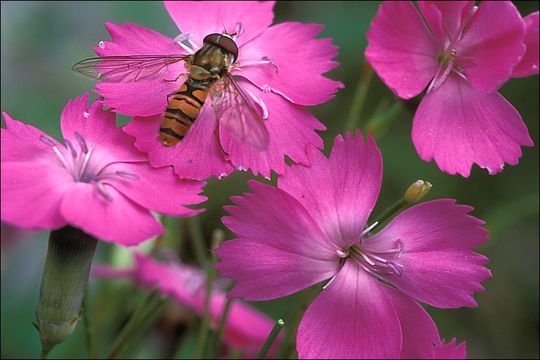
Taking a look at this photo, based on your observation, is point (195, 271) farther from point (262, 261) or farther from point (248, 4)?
point (262, 261)

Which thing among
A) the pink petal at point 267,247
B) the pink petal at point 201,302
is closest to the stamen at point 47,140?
the pink petal at point 267,247

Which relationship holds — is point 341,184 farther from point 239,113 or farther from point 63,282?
point 63,282

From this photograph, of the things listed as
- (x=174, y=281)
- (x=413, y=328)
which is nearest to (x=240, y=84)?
(x=413, y=328)

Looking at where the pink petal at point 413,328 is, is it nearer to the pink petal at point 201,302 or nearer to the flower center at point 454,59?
the flower center at point 454,59

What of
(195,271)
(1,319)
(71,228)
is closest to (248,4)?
(71,228)

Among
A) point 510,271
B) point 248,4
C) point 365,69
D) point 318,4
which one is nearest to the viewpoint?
point 248,4
